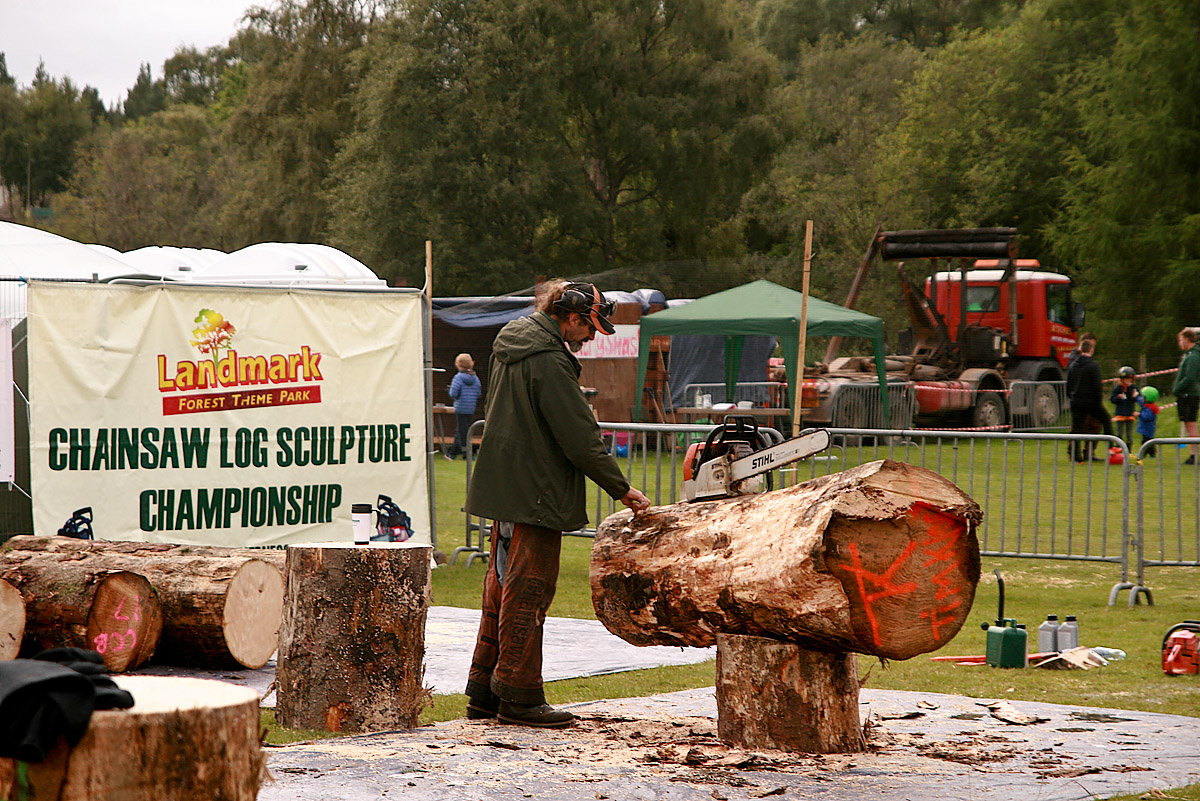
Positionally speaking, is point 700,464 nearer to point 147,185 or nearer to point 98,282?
point 98,282

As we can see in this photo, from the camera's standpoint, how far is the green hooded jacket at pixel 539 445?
17.5ft

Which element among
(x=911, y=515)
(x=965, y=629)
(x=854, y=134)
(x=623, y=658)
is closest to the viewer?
(x=911, y=515)

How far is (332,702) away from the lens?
534 centimetres

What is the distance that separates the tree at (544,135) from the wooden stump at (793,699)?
3076 cm

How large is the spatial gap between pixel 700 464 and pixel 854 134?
35389 millimetres

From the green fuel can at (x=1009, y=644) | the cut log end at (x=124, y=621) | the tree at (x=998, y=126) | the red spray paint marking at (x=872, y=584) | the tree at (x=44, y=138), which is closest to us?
the red spray paint marking at (x=872, y=584)

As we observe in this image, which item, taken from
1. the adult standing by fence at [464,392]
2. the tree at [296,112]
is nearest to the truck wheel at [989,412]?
the adult standing by fence at [464,392]

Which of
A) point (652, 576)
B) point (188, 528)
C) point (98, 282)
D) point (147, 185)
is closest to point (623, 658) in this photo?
point (652, 576)

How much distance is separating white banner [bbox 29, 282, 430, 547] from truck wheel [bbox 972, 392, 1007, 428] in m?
13.9

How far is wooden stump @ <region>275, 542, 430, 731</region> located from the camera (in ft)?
17.5

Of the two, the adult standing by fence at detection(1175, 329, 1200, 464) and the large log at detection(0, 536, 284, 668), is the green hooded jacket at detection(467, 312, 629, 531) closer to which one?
the large log at detection(0, 536, 284, 668)

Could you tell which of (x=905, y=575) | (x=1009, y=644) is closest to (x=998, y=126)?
(x=1009, y=644)

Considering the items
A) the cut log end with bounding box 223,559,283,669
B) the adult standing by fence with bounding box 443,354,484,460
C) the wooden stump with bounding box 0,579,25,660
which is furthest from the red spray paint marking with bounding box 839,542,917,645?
the adult standing by fence with bounding box 443,354,484,460

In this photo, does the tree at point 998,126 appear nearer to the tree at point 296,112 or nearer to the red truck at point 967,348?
the red truck at point 967,348
